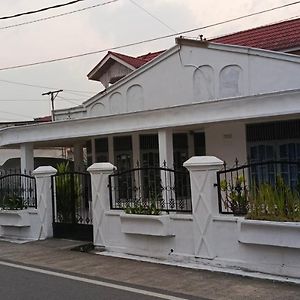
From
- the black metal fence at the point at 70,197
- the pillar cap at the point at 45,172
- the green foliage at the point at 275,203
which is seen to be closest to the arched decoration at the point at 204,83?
the black metal fence at the point at 70,197

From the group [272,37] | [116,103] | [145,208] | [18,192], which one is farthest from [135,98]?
[145,208]

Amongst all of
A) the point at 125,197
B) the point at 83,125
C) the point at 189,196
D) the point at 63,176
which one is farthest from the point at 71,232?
the point at 83,125

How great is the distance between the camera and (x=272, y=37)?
60.3ft

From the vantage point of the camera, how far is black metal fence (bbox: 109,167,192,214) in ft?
34.2

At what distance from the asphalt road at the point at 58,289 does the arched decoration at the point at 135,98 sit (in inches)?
391

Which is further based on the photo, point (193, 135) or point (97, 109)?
point (97, 109)

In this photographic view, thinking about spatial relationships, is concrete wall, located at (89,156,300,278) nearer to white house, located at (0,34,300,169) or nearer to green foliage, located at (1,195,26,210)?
green foliage, located at (1,195,26,210)

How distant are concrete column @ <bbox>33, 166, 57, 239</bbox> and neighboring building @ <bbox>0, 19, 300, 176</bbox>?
3.13 meters

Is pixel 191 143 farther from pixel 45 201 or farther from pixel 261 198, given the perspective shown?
pixel 261 198

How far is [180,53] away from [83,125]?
3666 millimetres

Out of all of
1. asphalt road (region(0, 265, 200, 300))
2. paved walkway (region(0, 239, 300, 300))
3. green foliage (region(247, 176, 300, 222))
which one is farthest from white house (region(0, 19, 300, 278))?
asphalt road (region(0, 265, 200, 300))

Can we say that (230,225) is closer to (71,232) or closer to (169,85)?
(71,232)

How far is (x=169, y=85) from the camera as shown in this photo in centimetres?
1767

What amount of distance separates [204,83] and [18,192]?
253 inches
